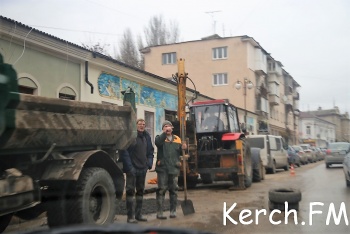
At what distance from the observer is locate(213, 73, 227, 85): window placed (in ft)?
135

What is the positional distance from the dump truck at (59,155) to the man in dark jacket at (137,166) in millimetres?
387

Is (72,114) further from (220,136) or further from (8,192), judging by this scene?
(220,136)

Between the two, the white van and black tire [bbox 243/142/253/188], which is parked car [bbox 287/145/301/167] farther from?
black tire [bbox 243/142/253/188]

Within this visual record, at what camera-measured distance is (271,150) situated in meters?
20.4

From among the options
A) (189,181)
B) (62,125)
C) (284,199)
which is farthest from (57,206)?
(189,181)

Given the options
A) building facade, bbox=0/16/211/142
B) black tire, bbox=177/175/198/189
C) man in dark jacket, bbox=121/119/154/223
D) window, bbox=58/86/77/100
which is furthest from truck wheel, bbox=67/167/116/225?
window, bbox=58/86/77/100

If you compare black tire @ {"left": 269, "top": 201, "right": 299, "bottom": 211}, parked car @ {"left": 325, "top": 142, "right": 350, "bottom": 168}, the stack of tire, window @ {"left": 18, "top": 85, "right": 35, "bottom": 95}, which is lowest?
black tire @ {"left": 269, "top": 201, "right": 299, "bottom": 211}

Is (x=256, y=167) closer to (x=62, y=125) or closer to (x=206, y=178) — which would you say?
(x=206, y=178)

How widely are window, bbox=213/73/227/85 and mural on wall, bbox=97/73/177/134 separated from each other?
Answer: 64.7ft

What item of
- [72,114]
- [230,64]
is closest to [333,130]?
[230,64]

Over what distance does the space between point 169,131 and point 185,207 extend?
1623mm

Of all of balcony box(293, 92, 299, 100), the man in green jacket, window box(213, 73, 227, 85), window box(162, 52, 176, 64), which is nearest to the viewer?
the man in green jacket

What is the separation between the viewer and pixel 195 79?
138 ft

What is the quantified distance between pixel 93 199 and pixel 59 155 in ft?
3.17
